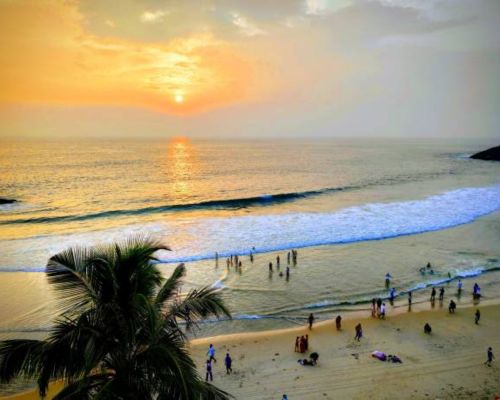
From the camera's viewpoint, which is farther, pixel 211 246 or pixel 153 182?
pixel 153 182

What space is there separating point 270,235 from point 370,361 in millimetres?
23481

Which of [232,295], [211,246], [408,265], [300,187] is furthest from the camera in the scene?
[300,187]

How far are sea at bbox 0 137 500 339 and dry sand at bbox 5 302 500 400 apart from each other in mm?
2032

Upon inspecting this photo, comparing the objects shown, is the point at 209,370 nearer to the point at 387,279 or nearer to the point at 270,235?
the point at 387,279

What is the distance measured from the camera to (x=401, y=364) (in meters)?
17.8

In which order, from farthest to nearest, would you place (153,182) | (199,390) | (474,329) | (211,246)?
(153,182) → (211,246) → (474,329) → (199,390)

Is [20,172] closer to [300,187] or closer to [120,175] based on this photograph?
[120,175]

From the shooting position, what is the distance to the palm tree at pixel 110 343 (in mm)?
6668

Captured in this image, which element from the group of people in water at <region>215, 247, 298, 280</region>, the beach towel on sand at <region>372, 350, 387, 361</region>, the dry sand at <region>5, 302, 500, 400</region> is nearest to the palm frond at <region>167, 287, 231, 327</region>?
the dry sand at <region>5, 302, 500, 400</region>

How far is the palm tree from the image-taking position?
6.67m

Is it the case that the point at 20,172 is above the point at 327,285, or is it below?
above

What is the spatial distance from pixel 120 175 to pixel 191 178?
17.3 m

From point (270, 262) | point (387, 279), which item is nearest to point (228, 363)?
point (270, 262)

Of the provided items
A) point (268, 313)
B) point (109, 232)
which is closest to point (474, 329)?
point (268, 313)
